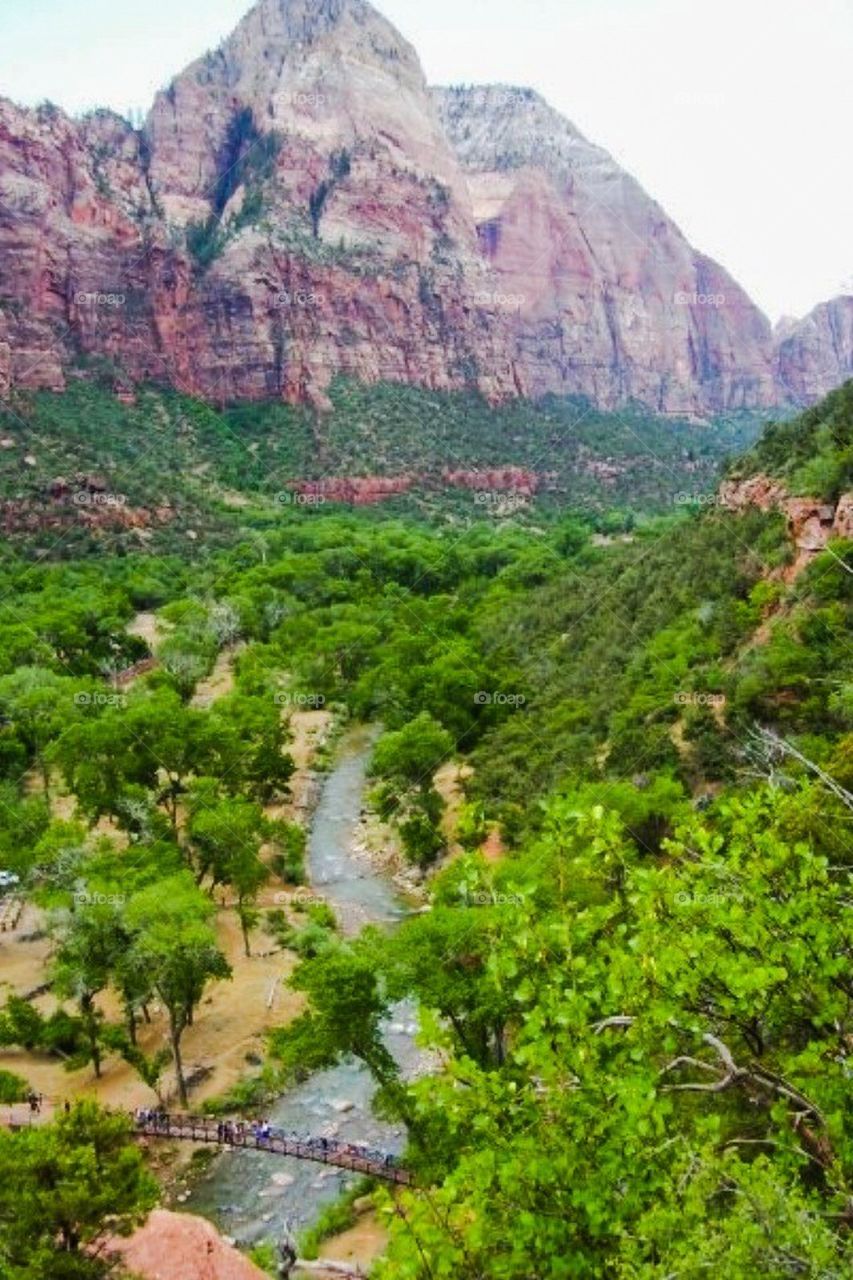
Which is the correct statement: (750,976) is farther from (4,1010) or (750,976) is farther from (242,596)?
(242,596)

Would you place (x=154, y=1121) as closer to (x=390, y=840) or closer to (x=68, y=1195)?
(x=68, y=1195)

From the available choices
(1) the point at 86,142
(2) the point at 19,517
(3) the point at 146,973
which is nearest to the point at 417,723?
(3) the point at 146,973

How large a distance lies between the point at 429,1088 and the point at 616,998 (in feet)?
4.33

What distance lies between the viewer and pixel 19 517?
293 ft

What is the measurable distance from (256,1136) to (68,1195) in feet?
26.7

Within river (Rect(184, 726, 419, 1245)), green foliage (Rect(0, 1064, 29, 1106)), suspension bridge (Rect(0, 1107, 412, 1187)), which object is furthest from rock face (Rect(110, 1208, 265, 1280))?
green foliage (Rect(0, 1064, 29, 1106))

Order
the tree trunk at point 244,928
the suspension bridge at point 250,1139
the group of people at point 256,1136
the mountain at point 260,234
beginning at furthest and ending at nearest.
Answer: the mountain at point 260,234 < the tree trunk at point 244,928 < the group of people at point 256,1136 < the suspension bridge at point 250,1139

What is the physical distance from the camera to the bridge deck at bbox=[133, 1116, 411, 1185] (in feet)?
65.2

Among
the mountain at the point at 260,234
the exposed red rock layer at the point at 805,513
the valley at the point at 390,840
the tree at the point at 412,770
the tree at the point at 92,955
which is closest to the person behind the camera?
the valley at the point at 390,840

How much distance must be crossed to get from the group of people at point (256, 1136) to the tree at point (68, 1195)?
5.98 metres

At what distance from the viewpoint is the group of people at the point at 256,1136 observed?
2075 centimetres

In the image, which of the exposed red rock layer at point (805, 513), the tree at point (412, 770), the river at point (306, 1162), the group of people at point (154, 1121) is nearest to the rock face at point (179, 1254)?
the river at point (306, 1162)

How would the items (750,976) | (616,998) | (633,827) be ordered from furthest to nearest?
(633,827) → (616,998) → (750,976)

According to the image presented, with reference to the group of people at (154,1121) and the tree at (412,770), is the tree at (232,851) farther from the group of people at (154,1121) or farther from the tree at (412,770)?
the group of people at (154,1121)
